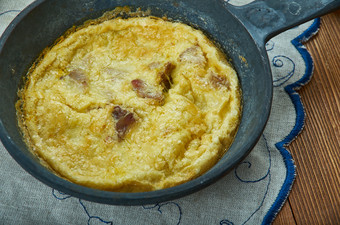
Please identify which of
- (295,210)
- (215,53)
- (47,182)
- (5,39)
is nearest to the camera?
(47,182)

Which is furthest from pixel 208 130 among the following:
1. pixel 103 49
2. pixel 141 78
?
pixel 103 49

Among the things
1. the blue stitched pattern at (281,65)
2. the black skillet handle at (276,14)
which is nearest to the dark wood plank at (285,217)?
the blue stitched pattern at (281,65)

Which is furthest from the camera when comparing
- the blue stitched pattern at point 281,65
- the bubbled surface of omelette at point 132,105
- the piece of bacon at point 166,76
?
the blue stitched pattern at point 281,65

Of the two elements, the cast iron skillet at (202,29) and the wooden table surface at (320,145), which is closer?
the cast iron skillet at (202,29)

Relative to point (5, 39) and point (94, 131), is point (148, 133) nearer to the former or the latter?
point (94, 131)

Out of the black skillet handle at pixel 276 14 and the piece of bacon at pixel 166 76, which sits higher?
the black skillet handle at pixel 276 14

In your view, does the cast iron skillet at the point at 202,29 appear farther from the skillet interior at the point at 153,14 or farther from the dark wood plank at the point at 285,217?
the dark wood plank at the point at 285,217

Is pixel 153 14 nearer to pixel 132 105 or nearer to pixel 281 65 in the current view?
pixel 132 105
